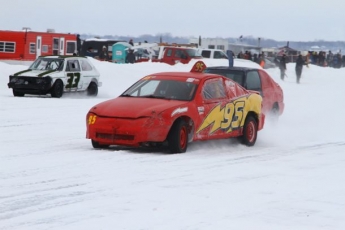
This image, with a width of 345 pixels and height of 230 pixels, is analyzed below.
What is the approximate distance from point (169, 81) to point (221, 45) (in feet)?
213

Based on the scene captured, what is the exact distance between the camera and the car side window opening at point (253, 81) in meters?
19.6

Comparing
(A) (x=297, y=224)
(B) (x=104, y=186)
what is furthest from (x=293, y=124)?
(A) (x=297, y=224)

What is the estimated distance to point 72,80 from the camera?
28.4 metres

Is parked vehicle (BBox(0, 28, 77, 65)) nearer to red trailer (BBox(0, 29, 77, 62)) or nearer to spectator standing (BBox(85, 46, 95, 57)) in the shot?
red trailer (BBox(0, 29, 77, 62))

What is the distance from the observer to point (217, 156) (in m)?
13.7

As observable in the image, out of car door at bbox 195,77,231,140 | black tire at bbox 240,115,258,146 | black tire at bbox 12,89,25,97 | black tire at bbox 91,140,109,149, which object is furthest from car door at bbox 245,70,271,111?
black tire at bbox 12,89,25,97

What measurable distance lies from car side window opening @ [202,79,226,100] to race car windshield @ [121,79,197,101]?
Result: 0.23m

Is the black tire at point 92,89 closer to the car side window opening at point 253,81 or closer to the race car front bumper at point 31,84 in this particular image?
the race car front bumper at point 31,84

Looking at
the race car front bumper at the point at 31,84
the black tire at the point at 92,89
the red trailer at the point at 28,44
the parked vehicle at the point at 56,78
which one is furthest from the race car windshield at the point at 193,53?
the race car front bumper at the point at 31,84

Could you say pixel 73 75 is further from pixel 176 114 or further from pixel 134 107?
pixel 176 114

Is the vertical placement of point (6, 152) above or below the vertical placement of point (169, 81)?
below

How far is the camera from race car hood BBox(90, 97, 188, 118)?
13383mm

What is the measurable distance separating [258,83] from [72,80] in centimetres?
991

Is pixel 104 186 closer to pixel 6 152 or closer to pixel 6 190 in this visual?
pixel 6 190
